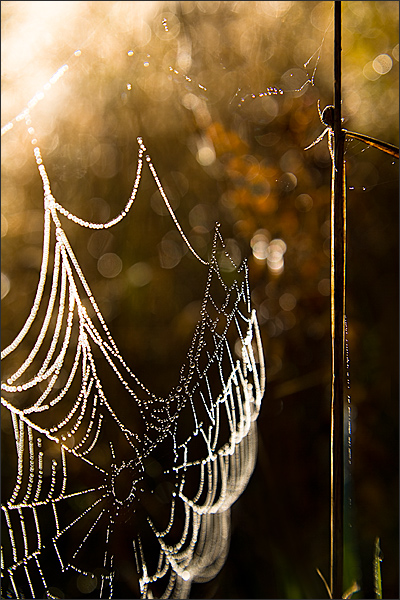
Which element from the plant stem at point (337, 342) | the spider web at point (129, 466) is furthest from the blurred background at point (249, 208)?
the plant stem at point (337, 342)

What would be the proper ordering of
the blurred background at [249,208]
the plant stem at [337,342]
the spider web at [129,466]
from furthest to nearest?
the blurred background at [249,208] → the spider web at [129,466] → the plant stem at [337,342]

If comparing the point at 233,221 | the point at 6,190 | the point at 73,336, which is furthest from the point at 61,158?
the point at 233,221

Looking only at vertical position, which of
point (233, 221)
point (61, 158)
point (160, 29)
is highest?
point (160, 29)

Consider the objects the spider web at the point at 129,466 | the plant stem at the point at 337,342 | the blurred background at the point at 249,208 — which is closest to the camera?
the plant stem at the point at 337,342

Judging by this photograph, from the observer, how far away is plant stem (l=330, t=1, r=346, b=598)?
1.47ft

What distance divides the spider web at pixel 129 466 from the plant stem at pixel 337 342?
1.99ft

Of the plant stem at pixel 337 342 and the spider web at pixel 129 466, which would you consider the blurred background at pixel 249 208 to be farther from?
the plant stem at pixel 337 342

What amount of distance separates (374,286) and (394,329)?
188 millimetres

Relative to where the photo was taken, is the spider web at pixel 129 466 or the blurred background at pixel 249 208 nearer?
the spider web at pixel 129 466

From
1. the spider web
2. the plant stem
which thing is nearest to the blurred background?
the spider web

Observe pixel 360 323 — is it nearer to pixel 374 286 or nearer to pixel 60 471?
pixel 374 286

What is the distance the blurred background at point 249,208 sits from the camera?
4.31 feet

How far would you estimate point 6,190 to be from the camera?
4.04 feet

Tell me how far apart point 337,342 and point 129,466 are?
757mm
